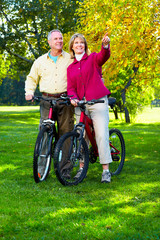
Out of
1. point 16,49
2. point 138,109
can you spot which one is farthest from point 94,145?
point 16,49

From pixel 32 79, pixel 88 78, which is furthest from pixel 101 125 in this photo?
pixel 32 79

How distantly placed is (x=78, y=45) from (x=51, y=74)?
666mm

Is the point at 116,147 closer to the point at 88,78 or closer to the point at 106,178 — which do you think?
the point at 106,178

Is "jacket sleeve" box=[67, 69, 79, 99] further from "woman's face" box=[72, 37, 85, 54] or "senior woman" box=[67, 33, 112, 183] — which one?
"woman's face" box=[72, 37, 85, 54]

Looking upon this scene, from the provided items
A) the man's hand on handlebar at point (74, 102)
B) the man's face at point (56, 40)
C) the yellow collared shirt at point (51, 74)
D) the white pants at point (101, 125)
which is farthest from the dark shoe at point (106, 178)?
the man's face at point (56, 40)

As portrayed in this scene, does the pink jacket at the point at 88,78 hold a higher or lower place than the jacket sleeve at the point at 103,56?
lower

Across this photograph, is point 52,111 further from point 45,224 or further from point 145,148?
point 145,148

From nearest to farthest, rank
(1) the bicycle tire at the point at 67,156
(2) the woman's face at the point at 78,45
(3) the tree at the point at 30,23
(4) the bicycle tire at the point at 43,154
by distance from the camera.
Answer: (1) the bicycle tire at the point at 67,156 < (4) the bicycle tire at the point at 43,154 < (2) the woman's face at the point at 78,45 < (3) the tree at the point at 30,23

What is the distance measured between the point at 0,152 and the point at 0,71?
2903 centimetres

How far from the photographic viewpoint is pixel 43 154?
5.30 metres

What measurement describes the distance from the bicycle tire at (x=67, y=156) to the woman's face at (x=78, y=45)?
115 centimetres

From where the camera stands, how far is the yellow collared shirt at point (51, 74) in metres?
5.41

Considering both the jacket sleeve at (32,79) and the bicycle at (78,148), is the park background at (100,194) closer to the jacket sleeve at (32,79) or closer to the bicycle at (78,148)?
the bicycle at (78,148)

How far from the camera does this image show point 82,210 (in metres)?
3.99
